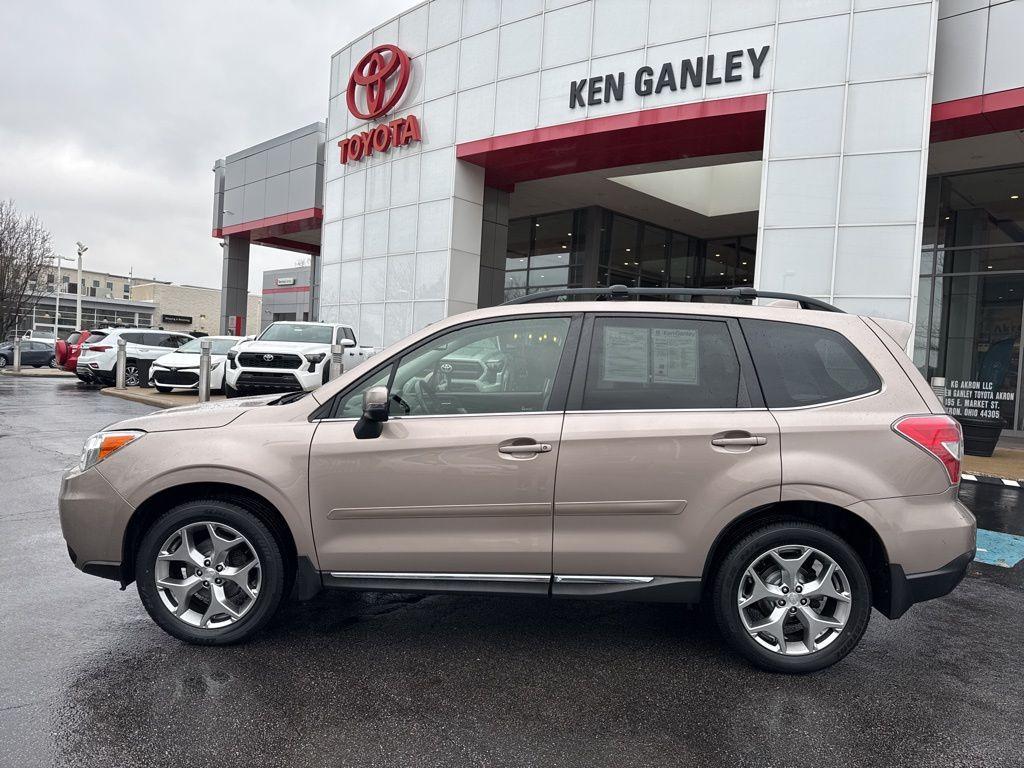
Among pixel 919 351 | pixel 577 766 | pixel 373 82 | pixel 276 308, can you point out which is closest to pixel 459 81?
pixel 373 82

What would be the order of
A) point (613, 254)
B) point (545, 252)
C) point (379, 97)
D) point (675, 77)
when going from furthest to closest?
point (545, 252) → point (613, 254) → point (379, 97) → point (675, 77)

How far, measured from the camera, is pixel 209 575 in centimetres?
349

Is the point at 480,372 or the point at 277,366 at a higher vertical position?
the point at 480,372

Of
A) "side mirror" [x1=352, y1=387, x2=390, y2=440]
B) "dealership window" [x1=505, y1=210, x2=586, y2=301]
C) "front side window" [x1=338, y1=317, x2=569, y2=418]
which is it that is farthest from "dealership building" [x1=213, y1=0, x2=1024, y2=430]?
"side mirror" [x1=352, y1=387, x2=390, y2=440]

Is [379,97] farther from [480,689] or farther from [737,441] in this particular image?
[480,689]

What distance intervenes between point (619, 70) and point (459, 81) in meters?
4.62

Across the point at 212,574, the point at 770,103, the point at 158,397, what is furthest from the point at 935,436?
the point at 158,397

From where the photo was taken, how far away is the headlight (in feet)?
11.7

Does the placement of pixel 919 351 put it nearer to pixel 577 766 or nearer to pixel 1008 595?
pixel 1008 595

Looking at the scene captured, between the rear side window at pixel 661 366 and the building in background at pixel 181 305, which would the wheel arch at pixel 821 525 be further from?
the building in background at pixel 181 305

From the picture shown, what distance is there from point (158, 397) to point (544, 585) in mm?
14847

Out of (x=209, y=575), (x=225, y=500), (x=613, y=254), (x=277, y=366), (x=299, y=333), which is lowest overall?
(x=209, y=575)

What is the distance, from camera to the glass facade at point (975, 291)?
15.6 m

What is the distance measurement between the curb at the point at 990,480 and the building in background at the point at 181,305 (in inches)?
3703
